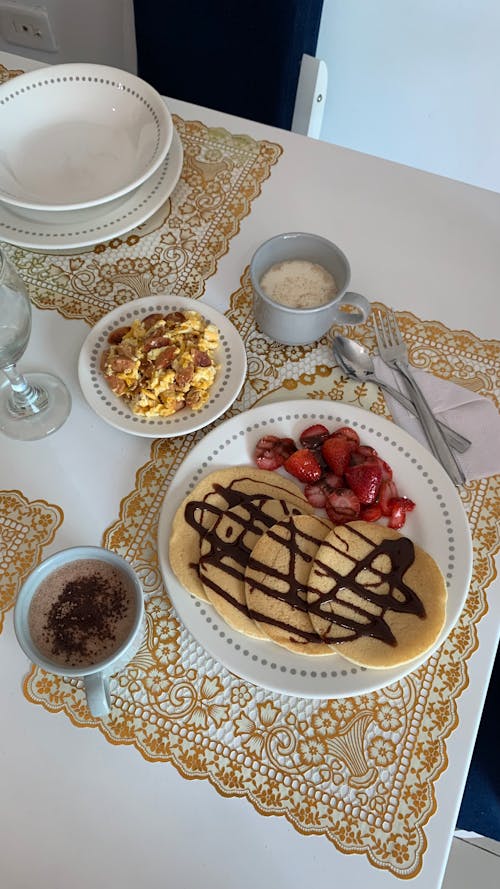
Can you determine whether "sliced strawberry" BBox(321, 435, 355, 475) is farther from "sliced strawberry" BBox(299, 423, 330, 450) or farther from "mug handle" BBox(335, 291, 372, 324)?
"mug handle" BBox(335, 291, 372, 324)

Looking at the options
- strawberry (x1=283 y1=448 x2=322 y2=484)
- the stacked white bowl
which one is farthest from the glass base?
strawberry (x1=283 y1=448 x2=322 y2=484)

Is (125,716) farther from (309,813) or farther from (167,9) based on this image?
(167,9)

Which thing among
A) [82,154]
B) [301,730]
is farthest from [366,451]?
[82,154]

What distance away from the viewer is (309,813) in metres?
0.74

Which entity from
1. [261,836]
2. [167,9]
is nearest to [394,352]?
[261,836]

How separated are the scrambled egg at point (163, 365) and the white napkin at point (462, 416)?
0.87 feet

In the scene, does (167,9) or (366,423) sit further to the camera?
(167,9)

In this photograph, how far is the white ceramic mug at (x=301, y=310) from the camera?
38.1 inches

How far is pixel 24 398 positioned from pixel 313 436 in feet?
1.35

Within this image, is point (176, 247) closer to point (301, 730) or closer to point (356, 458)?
point (356, 458)

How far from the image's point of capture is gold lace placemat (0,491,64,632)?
878 mm

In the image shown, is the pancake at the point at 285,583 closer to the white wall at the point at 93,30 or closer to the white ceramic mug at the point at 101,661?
the white ceramic mug at the point at 101,661

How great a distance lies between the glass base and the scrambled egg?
0.28 feet

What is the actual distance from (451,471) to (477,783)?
21.6 inches
